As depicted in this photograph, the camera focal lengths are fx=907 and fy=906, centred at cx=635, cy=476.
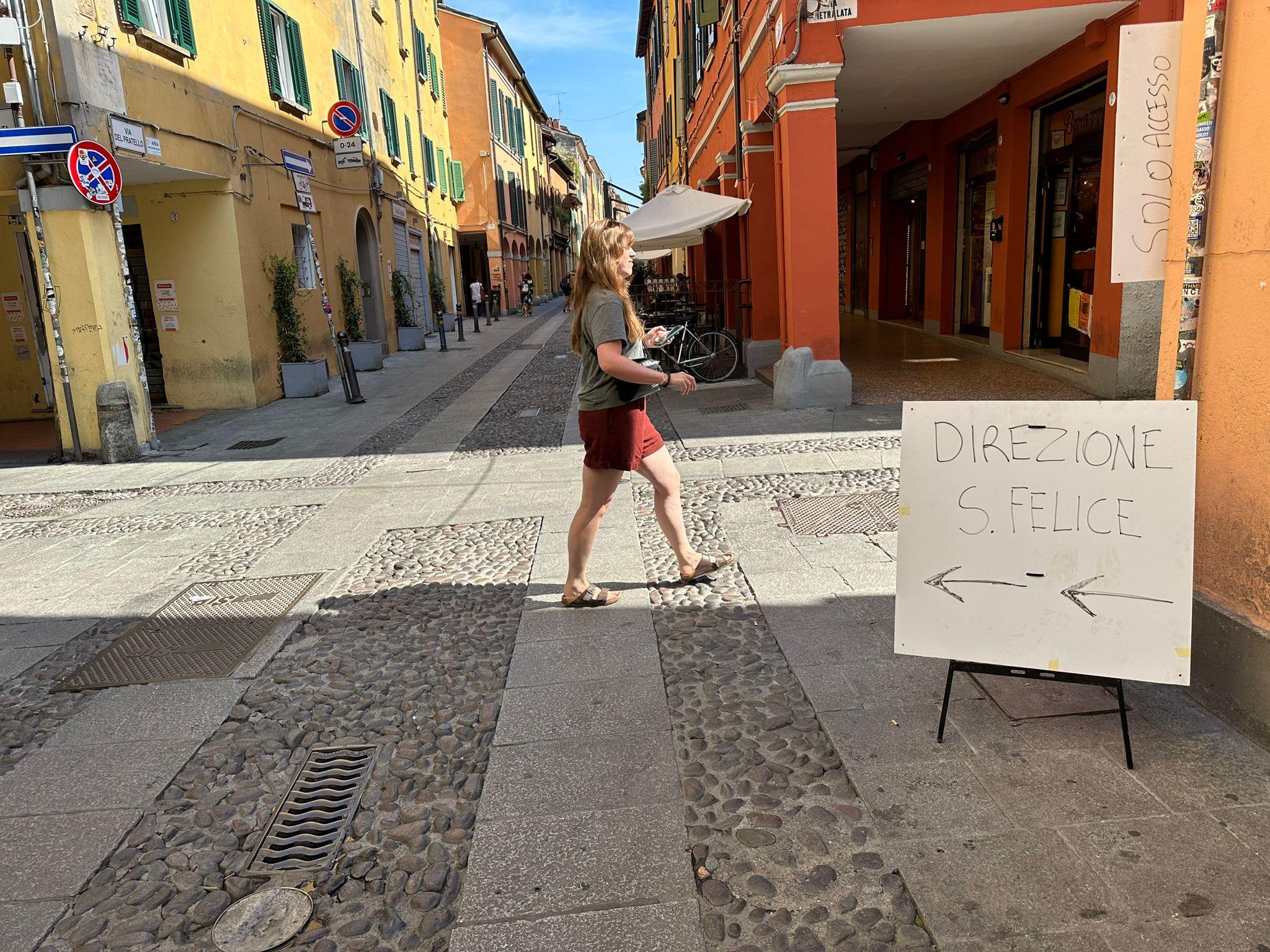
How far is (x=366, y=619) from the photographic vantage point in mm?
4285

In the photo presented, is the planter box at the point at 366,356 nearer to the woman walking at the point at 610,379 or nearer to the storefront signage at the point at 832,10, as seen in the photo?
the storefront signage at the point at 832,10

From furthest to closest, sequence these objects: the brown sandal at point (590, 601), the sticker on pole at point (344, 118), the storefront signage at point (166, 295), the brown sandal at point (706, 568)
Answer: the sticker on pole at point (344, 118) → the storefront signage at point (166, 295) → the brown sandal at point (706, 568) → the brown sandal at point (590, 601)

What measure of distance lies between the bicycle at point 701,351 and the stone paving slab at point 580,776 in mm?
8431

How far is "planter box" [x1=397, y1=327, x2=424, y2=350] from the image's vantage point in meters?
19.7

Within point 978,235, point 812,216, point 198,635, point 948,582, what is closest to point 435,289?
point 978,235

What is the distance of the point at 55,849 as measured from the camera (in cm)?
258

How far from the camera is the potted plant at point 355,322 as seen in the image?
51.9 ft

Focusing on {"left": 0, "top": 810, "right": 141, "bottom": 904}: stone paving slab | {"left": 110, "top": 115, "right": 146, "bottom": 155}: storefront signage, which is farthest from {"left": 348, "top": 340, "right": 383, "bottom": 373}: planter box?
{"left": 0, "top": 810, "right": 141, "bottom": 904}: stone paving slab

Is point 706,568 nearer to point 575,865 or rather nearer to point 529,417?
point 575,865

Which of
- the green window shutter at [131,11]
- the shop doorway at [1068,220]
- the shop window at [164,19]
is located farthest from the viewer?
the shop doorway at [1068,220]

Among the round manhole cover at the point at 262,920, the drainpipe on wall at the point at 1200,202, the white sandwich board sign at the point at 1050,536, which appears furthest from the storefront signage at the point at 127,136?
the drainpipe on wall at the point at 1200,202

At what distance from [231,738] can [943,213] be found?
13205 millimetres

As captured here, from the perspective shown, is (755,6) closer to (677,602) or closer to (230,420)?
(230,420)

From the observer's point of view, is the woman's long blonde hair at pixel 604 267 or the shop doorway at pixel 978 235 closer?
the woman's long blonde hair at pixel 604 267
